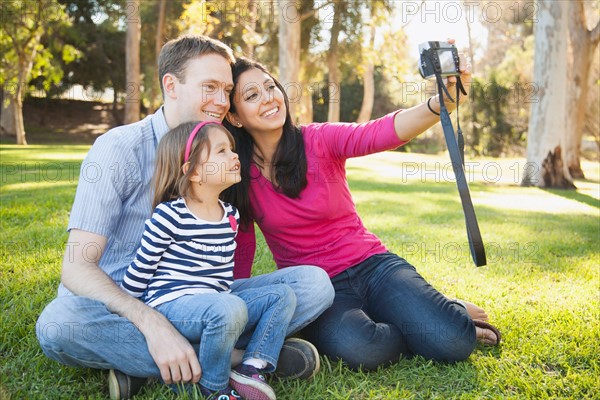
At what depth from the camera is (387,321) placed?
8.61 ft

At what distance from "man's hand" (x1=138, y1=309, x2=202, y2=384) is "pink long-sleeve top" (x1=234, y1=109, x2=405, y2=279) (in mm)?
835

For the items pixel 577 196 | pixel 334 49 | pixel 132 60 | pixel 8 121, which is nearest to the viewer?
Answer: pixel 577 196

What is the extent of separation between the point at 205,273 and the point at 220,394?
46 centimetres

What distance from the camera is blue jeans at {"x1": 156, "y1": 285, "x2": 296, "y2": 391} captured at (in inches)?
79.5

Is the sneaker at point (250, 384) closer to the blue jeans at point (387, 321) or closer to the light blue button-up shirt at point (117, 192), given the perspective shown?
the blue jeans at point (387, 321)

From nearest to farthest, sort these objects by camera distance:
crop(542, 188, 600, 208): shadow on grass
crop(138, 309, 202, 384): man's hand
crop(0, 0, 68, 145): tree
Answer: crop(138, 309, 202, 384): man's hand → crop(542, 188, 600, 208): shadow on grass → crop(0, 0, 68, 145): tree

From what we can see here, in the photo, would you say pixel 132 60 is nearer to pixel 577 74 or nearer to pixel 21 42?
pixel 21 42

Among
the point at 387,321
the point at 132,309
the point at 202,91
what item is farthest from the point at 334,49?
the point at 132,309

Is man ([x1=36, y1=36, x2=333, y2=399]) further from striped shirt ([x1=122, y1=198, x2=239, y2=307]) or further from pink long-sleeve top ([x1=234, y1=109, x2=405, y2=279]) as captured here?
pink long-sleeve top ([x1=234, y1=109, x2=405, y2=279])

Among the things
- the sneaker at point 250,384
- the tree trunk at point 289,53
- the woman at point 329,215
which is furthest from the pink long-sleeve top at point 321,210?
the tree trunk at point 289,53

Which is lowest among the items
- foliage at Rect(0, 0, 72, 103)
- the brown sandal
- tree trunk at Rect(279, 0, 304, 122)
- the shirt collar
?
the brown sandal

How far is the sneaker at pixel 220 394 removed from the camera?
6.59 ft

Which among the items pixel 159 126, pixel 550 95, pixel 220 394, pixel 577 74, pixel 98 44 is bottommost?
pixel 220 394

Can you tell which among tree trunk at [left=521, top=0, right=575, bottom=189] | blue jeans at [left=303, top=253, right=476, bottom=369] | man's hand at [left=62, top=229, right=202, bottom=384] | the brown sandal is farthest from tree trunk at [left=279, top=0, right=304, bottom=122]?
man's hand at [left=62, top=229, right=202, bottom=384]
